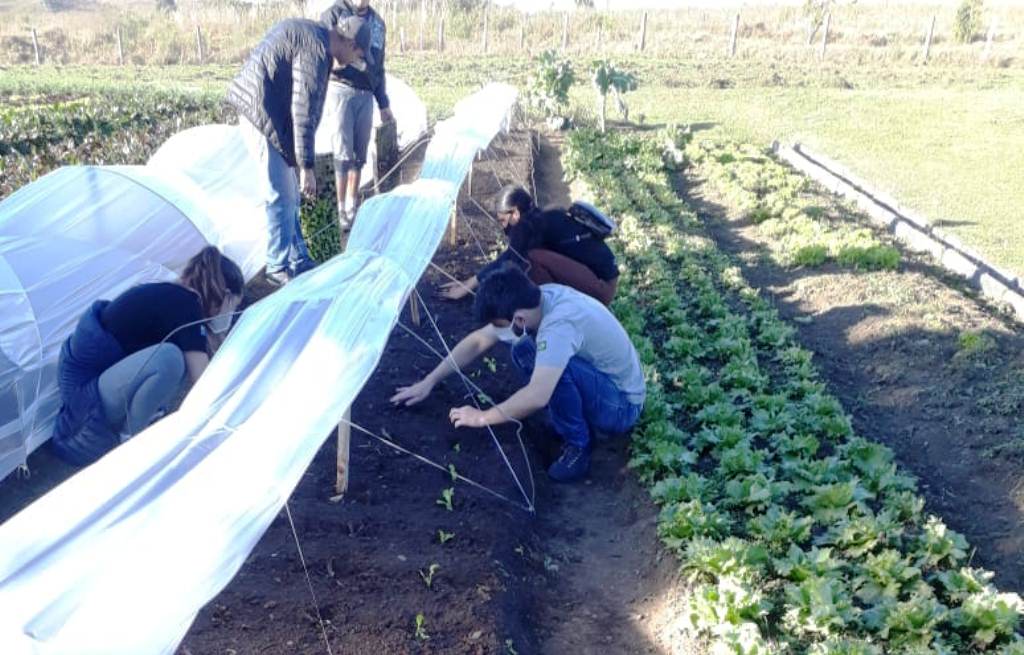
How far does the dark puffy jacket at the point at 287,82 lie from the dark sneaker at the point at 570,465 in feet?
8.57

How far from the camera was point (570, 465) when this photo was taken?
444 cm

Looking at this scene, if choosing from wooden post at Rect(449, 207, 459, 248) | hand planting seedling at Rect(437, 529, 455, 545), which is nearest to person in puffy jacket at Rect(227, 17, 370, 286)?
wooden post at Rect(449, 207, 459, 248)

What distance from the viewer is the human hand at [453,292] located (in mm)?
6055

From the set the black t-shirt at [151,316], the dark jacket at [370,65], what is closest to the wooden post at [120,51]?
the dark jacket at [370,65]

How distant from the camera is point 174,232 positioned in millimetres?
5090

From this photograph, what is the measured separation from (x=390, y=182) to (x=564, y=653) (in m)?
6.91

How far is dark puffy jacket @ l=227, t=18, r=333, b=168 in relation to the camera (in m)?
5.45

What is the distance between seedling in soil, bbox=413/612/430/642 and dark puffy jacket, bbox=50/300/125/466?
5.37 feet

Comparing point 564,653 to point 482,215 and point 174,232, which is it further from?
point 482,215

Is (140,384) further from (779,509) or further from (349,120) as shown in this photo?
(349,120)

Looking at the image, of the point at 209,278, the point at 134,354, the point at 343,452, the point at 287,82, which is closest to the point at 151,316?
the point at 134,354

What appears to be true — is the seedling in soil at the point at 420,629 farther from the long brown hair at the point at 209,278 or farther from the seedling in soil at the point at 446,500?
the long brown hair at the point at 209,278

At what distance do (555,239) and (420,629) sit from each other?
9.51ft

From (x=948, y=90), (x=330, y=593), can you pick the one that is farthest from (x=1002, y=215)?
(x=948, y=90)
